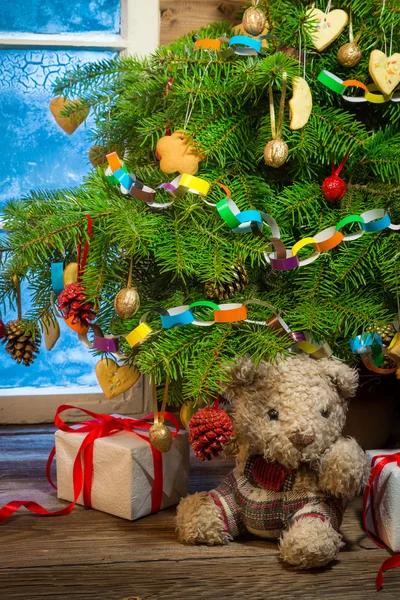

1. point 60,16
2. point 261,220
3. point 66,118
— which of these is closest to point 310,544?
point 261,220

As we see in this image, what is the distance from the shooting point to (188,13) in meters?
1.52

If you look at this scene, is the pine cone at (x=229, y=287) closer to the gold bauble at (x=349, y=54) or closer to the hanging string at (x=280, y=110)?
the hanging string at (x=280, y=110)

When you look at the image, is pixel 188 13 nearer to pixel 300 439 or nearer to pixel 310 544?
pixel 300 439

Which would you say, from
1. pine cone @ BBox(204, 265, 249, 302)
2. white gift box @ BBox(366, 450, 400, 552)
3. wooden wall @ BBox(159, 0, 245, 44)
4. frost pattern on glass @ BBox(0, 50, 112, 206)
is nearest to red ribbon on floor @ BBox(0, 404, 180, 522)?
pine cone @ BBox(204, 265, 249, 302)

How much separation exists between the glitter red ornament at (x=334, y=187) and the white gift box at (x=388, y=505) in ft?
1.27

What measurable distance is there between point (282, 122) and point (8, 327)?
1.74 ft

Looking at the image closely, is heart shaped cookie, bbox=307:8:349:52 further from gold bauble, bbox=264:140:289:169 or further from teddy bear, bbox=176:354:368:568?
teddy bear, bbox=176:354:368:568

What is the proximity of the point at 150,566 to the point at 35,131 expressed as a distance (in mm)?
1017

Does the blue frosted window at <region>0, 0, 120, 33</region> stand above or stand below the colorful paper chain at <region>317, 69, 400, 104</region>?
above

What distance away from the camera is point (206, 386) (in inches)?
37.3

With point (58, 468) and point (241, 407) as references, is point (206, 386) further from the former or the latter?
point (58, 468)

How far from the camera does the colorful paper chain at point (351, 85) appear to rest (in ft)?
3.49

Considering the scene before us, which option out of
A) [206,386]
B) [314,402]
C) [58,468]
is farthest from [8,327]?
[314,402]

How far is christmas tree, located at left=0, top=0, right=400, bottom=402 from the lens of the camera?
1.00 metres
